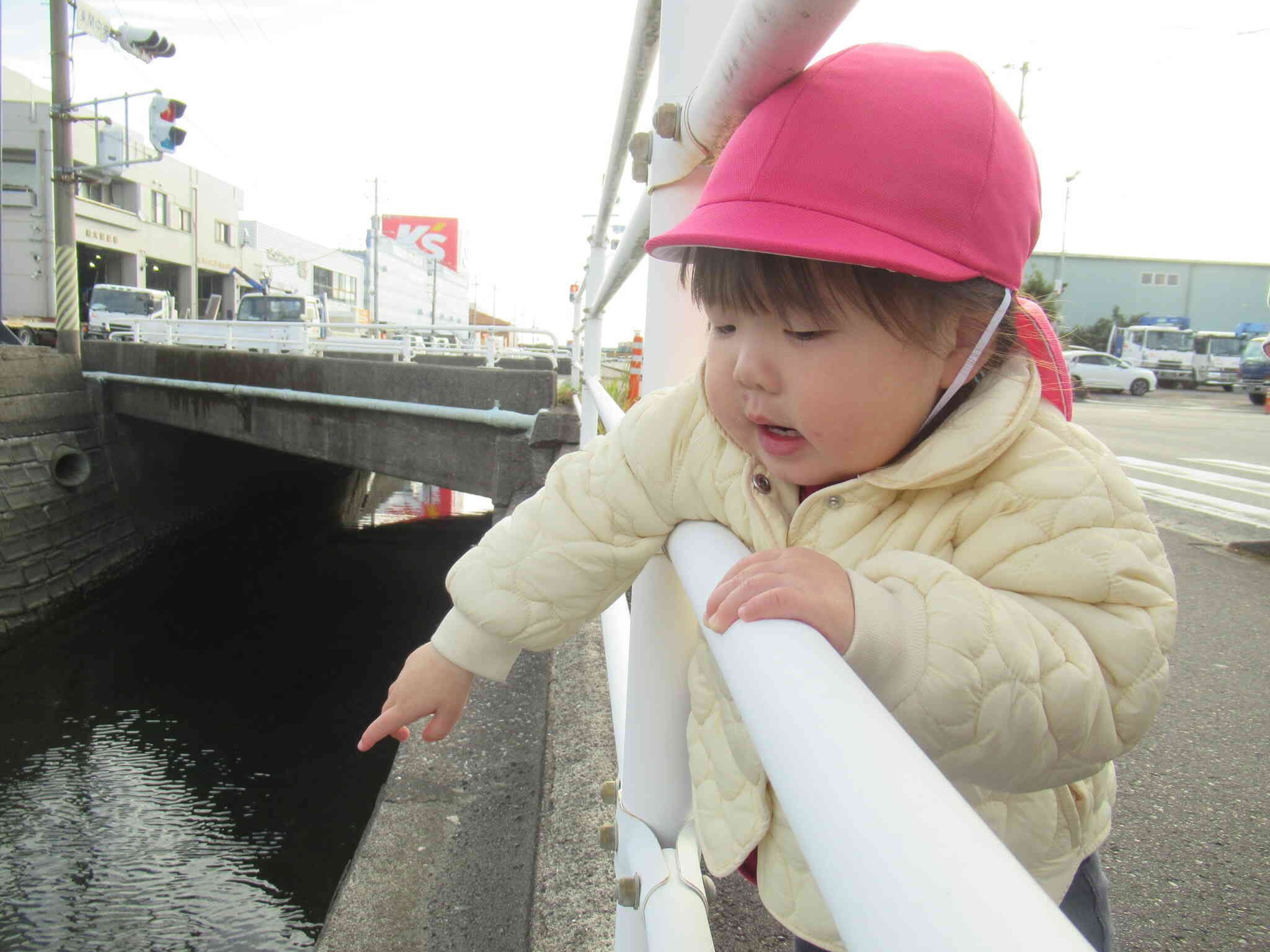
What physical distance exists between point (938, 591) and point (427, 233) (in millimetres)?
61653

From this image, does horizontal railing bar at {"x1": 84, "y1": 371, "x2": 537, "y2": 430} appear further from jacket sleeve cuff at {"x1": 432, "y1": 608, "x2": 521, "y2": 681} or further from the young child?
the young child

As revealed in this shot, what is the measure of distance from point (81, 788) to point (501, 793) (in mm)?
4694

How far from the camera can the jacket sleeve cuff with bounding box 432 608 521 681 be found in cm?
105

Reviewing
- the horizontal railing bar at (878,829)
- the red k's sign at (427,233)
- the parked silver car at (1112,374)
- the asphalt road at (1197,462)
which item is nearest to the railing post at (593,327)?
the horizontal railing bar at (878,829)

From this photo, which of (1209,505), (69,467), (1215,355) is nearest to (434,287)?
(1215,355)

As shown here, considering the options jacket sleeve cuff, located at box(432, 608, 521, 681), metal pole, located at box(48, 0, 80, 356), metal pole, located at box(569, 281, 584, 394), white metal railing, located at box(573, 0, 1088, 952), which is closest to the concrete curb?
white metal railing, located at box(573, 0, 1088, 952)

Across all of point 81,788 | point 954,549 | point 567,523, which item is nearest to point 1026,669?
point 954,549

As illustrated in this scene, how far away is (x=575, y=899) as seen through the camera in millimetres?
1566

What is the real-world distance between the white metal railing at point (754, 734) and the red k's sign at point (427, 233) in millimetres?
59373

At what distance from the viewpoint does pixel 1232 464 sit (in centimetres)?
814

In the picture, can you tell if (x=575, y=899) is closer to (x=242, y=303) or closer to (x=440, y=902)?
(x=440, y=902)

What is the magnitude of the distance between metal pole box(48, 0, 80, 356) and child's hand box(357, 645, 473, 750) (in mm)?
10763

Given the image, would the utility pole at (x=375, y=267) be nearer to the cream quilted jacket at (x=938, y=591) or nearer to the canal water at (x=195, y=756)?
the canal water at (x=195, y=756)

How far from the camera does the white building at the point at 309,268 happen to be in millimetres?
36531
